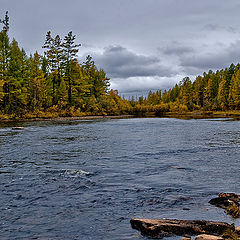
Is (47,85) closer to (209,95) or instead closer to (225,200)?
(225,200)

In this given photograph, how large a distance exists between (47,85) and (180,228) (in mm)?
59055

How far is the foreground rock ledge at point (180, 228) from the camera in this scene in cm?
511

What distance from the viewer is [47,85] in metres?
59.9

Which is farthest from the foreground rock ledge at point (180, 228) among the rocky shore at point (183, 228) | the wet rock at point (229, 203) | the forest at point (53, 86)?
the forest at point (53, 86)

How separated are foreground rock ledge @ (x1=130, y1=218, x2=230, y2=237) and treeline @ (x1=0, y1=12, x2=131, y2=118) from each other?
41.2 metres

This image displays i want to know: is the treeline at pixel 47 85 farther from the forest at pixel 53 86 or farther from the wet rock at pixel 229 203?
the wet rock at pixel 229 203

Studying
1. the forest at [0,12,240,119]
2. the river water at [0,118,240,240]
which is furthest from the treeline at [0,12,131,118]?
the river water at [0,118,240,240]

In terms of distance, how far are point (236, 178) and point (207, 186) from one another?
5.36ft

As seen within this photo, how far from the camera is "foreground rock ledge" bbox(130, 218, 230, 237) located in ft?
16.8

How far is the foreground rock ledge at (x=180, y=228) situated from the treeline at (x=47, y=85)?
4124 centimetres

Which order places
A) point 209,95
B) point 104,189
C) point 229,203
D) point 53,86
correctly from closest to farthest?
point 229,203
point 104,189
point 53,86
point 209,95

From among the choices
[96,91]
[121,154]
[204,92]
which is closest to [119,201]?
[121,154]

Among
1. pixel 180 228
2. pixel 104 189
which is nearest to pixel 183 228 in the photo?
pixel 180 228

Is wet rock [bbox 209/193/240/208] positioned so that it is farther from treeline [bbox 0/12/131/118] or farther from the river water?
treeline [bbox 0/12/131/118]
